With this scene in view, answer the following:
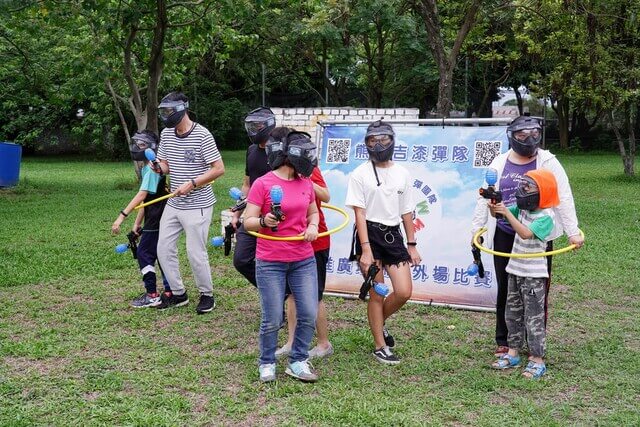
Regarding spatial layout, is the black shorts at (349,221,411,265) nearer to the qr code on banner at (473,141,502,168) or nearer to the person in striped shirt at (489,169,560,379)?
the person in striped shirt at (489,169,560,379)

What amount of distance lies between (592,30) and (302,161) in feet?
43.6

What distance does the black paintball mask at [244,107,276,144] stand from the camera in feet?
18.0

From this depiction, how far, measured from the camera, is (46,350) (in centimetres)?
554

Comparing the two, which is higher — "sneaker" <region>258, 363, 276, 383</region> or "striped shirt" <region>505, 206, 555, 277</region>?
"striped shirt" <region>505, 206, 555, 277</region>

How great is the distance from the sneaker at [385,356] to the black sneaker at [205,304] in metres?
1.95

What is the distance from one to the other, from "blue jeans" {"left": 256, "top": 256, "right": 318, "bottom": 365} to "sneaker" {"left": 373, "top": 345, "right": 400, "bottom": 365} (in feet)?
2.19

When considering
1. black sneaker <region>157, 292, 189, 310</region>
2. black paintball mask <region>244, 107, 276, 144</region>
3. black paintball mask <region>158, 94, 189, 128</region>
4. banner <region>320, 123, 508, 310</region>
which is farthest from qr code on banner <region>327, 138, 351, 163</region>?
black sneaker <region>157, 292, 189, 310</region>

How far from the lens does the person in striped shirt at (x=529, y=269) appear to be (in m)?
4.81

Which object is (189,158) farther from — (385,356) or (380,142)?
(385,356)

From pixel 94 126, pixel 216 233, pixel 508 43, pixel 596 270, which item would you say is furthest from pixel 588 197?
pixel 94 126

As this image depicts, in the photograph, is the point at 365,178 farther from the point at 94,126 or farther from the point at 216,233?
the point at 94,126

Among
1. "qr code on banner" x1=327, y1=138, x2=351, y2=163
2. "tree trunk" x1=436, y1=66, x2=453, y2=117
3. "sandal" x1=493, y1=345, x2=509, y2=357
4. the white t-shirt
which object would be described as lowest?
"sandal" x1=493, y1=345, x2=509, y2=357

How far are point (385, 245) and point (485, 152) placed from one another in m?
2.00

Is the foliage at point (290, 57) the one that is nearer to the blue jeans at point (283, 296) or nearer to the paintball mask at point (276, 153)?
the paintball mask at point (276, 153)
